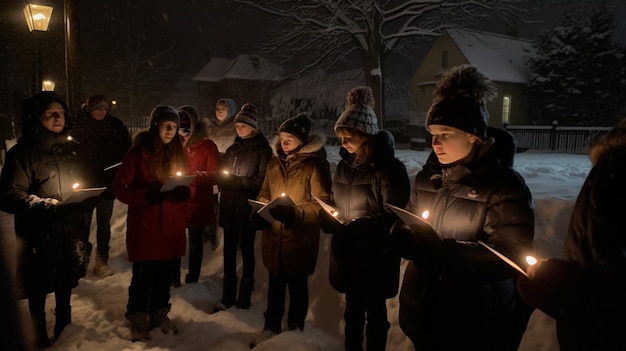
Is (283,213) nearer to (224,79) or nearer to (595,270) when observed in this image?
(595,270)

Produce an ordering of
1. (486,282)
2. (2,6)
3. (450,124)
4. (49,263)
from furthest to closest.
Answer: (2,6) → (49,263) → (450,124) → (486,282)

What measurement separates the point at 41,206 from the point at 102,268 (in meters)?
2.96

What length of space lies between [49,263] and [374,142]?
328cm

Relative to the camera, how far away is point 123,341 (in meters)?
4.41

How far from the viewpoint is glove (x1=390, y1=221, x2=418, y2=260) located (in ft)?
8.47

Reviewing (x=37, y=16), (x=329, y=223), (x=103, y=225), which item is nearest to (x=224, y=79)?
(x=37, y=16)

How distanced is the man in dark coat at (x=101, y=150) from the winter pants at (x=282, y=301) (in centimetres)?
334

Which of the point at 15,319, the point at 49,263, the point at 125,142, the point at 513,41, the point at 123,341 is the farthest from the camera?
the point at 513,41

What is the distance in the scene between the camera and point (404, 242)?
261 cm

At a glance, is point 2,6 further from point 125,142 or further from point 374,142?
point 374,142

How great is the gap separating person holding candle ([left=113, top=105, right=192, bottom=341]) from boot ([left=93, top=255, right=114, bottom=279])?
7.29ft

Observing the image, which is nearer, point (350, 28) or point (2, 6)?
point (350, 28)

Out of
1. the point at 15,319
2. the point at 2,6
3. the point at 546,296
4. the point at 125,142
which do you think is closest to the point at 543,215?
the point at 546,296

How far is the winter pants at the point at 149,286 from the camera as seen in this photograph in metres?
4.48
